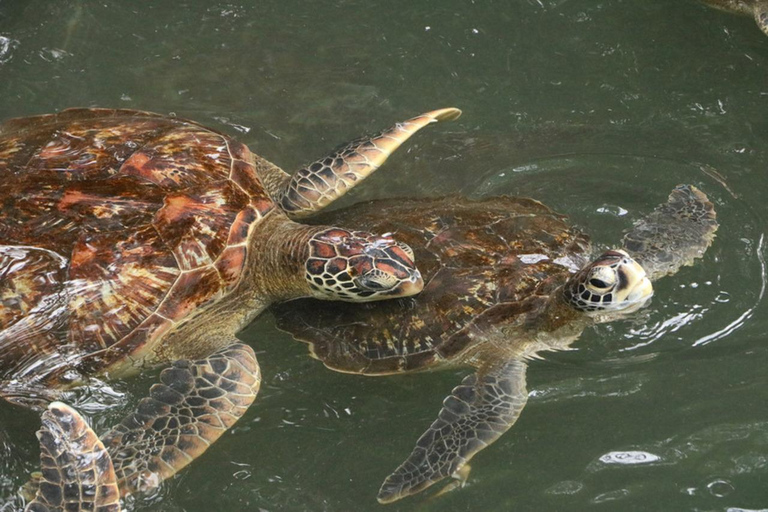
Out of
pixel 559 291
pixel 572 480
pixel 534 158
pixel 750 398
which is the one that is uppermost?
pixel 534 158

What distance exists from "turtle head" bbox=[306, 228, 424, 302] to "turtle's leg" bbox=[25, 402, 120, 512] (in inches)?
45.2

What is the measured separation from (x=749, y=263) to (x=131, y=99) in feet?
11.9

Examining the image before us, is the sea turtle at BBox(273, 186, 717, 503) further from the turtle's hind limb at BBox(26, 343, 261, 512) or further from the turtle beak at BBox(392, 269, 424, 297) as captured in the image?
the turtle's hind limb at BBox(26, 343, 261, 512)

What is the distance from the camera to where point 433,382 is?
12.1ft

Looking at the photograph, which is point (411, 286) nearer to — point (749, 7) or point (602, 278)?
point (602, 278)

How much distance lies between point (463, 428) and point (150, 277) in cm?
151

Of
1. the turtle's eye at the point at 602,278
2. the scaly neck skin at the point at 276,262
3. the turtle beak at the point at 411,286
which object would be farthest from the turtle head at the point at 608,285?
the scaly neck skin at the point at 276,262

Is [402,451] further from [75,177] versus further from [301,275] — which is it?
[75,177]

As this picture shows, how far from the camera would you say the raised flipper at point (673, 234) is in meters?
3.72

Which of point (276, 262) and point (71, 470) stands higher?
point (276, 262)

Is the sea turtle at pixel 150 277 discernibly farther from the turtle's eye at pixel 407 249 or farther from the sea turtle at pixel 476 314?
the sea turtle at pixel 476 314

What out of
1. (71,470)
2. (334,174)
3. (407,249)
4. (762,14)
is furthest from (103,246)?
(762,14)

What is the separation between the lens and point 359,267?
3.33m

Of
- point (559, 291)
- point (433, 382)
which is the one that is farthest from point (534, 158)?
point (433, 382)
